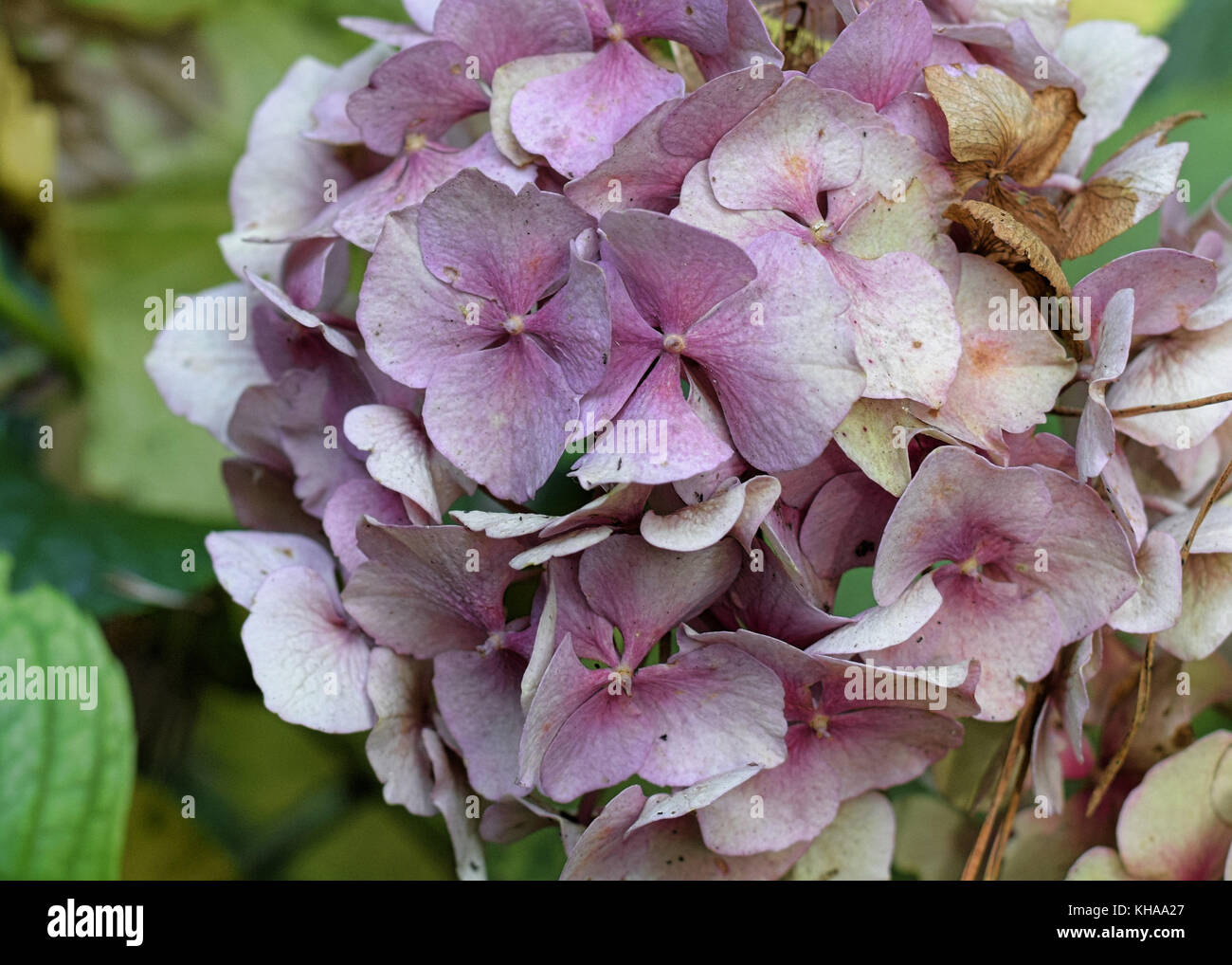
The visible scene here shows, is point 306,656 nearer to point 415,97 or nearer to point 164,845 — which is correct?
point 415,97

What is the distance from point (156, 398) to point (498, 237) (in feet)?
1.81

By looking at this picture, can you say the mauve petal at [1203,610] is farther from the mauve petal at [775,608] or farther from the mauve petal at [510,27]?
the mauve petal at [510,27]

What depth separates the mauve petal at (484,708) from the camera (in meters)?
0.39

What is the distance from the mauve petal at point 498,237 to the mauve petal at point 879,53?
0.34 feet

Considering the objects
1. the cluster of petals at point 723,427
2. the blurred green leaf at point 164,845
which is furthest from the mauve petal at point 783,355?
the blurred green leaf at point 164,845

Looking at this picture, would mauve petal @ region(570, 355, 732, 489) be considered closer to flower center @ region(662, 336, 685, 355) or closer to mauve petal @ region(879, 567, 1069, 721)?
flower center @ region(662, 336, 685, 355)

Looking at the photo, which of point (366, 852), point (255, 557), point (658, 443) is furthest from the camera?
point (366, 852)

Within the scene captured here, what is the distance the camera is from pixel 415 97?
16.0 inches

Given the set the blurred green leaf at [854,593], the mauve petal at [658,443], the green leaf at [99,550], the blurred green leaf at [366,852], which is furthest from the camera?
the blurred green leaf at [366,852]

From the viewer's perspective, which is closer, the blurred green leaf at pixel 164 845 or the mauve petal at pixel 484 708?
the mauve petal at pixel 484 708

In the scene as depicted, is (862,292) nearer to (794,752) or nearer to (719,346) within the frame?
(719,346)

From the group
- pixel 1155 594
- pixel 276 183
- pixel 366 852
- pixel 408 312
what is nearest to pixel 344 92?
pixel 276 183

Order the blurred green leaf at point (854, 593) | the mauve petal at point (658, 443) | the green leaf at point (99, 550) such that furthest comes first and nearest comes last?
the green leaf at point (99, 550) < the blurred green leaf at point (854, 593) < the mauve petal at point (658, 443)
